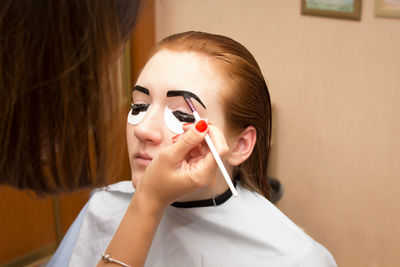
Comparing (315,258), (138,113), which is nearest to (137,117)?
(138,113)

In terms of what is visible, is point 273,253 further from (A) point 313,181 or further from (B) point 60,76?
(A) point 313,181

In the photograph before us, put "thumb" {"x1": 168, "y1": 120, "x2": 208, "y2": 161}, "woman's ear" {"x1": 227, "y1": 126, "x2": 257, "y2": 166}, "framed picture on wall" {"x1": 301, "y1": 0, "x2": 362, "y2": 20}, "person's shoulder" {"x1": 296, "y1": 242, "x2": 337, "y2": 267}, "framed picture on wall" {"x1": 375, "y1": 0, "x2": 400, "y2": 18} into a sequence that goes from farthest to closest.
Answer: "framed picture on wall" {"x1": 301, "y1": 0, "x2": 362, "y2": 20} < "framed picture on wall" {"x1": 375, "y1": 0, "x2": 400, "y2": 18} < "woman's ear" {"x1": 227, "y1": 126, "x2": 257, "y2": 166} < "person's shoulder" {"x1": 296, "y1": 242, "x2": 337, "y2": 267} < "thumb" {"x1": 168, "y1": 120, "x2": 208, "y2": 161}

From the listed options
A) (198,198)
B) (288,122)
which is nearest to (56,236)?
(288,122)

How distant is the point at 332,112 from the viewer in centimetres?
183

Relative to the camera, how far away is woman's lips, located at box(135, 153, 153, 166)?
100 cm

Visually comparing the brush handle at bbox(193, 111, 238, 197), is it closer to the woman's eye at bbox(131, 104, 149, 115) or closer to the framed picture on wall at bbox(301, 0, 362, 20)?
the woman's eye at bbox(131, 104, 149, 115)

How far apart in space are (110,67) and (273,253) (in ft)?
1.88

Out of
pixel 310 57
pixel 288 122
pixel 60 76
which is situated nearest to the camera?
pixel 60 76

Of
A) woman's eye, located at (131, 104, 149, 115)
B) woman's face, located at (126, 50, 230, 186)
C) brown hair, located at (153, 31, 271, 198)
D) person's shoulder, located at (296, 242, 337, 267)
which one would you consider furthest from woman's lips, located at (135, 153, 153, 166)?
person's shoulder, located at (296, 242, 337, 267)

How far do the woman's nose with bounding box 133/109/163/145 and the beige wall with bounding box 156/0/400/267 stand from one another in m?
1.01

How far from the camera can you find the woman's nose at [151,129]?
99 cm

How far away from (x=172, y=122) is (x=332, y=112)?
3.43 ft

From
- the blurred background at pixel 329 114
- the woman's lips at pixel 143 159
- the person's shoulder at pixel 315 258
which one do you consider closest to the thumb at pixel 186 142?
the woman's lips at pixel 143 159

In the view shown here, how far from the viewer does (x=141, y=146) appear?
1.02 m
